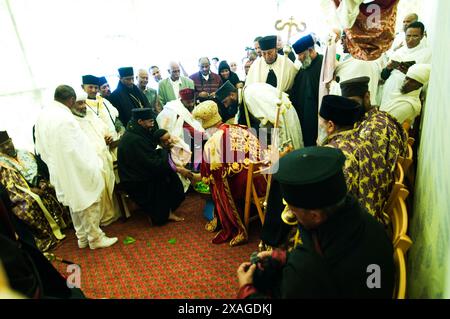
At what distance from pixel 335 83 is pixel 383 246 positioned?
2.44 m

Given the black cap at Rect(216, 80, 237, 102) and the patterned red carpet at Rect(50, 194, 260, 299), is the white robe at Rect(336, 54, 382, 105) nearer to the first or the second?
the black cap at Rect(216, 80, 237, 102)

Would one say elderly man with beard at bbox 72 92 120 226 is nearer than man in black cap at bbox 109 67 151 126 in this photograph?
Yes

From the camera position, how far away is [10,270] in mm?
1146

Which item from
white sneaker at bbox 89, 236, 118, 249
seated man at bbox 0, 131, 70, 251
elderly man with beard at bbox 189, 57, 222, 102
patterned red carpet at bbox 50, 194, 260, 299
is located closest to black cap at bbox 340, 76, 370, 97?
patterned red carpet at bbox 50, 194, 260, 299

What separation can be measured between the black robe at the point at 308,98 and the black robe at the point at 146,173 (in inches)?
66.2

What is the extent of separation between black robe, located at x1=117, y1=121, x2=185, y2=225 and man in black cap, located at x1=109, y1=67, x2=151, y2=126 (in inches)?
47.3

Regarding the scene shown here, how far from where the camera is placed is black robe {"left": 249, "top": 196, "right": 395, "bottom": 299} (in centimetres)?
92

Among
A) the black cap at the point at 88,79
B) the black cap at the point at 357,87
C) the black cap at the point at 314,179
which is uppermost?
the black cap at the point at 88,79

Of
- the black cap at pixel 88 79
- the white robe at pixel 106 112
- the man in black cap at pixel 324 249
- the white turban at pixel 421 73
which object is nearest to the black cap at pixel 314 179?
the man in black cap at pixel 324 249

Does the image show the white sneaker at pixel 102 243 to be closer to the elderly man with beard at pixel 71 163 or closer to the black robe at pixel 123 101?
the elderly man with beard at pixel 71 163

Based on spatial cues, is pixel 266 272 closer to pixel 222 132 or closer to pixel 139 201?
pixel 222 132

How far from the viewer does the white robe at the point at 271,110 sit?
3074mm

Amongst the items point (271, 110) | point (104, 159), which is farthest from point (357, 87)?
point (104, 159)
